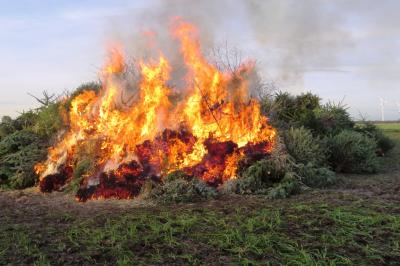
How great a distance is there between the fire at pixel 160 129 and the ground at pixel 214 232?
170 cm

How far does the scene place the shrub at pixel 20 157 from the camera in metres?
13.3

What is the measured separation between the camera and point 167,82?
43.8 feet

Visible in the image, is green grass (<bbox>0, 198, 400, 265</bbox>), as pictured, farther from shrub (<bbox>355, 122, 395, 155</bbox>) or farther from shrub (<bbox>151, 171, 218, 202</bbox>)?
shrub (<bbox>355, 122, 395, 155</bbox>)

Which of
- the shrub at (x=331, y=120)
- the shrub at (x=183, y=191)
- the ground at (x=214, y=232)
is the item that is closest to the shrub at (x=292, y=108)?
the shrub at (x=331, y=120)

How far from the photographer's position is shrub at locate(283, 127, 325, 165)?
1225 cm

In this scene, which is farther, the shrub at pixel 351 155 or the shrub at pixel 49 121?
the shrub at pixel 49 121

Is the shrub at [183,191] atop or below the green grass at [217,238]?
atop

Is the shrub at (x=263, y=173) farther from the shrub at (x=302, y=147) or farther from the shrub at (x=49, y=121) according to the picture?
the shrub at (x=49, y=121)

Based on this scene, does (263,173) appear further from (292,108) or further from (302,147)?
(292,108)

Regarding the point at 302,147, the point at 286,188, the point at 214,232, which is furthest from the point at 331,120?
the point at 214,232

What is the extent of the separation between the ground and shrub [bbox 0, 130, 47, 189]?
3506 mm

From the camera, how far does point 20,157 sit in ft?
45.0

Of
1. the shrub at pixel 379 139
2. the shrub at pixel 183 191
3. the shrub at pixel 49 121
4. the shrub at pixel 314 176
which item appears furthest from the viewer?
the shrub at pixel 379 139

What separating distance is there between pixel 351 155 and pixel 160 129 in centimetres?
565
